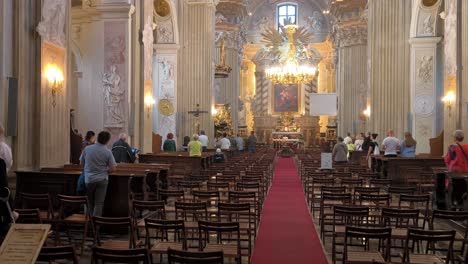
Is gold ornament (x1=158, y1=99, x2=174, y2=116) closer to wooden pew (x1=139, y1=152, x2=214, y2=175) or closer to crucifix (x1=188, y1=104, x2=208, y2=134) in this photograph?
crucifix (x1=188, y1=104, x2=208, y2=134)

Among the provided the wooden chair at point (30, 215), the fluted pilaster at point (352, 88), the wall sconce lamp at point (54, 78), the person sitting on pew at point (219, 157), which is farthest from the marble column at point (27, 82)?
the fluted pilaster at point (352, 88)

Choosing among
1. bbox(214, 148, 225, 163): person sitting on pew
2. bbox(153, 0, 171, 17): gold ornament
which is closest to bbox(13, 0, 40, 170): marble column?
bbox(214, 148, 225, 163): person sitting on pew

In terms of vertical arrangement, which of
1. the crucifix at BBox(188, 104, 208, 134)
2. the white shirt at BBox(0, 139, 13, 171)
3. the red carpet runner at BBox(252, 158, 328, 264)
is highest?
the crucifix at BBox(188, 104, 208, 134)

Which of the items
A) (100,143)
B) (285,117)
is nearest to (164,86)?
(100,143)

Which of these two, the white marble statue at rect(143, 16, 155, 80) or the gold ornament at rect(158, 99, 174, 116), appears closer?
the white marble statue at rect(143, 16, 155, 80)

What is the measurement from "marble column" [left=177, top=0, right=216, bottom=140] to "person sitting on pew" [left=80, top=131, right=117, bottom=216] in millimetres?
17656

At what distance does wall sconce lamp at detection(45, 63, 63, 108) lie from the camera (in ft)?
38.3

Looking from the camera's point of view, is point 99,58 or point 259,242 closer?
point 259,242

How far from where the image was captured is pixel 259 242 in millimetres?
8812

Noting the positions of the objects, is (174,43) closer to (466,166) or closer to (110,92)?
(110,92)

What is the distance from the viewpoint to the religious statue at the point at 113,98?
53.5ft

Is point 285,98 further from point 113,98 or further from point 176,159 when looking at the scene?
point 113,98

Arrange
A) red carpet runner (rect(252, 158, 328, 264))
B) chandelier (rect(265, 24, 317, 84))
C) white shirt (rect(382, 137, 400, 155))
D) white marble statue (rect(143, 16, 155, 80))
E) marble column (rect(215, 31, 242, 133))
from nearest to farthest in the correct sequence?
red carpet runner (rect(252, 158, 328, 264)) → white shirt (rect(382, 137, 400, 155)) → white marble statue (rect(143, 16, 155, 80)) → chandelier (rect(265, 24, 317, 84)) → marble column (rect(215, 31, 242, 133))

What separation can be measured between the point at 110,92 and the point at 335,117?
1258 inches
